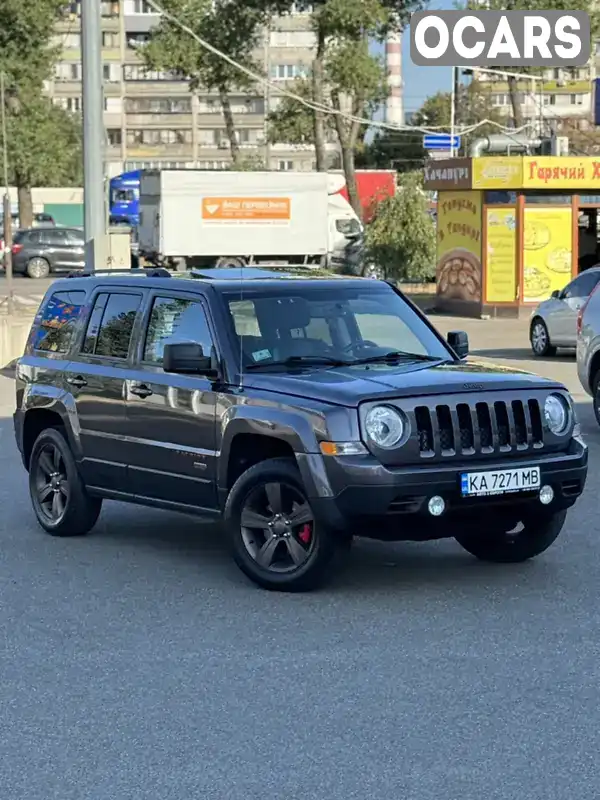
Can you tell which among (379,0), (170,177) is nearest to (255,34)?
(379,0)

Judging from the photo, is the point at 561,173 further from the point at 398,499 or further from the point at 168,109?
the point at 168,109

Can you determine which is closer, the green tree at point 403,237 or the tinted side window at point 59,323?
the tinted side window at point 59,323

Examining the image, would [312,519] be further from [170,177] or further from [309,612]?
[170,177]

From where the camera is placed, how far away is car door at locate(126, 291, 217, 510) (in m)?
9.07

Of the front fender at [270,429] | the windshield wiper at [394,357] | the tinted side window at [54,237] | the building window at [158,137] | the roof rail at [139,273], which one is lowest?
the tinted side window at [54,237]

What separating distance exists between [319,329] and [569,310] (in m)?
16.8

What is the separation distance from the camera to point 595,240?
120 ft

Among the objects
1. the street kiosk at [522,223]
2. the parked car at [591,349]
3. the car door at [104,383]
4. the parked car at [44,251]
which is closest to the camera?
the car door at [104,383]

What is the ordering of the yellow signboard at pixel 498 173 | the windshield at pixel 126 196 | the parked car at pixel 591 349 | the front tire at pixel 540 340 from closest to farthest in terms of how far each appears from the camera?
the parked car at pixel 591 349 < the front tire at pixel 540 340 < the yellow signboard at pixel 498 173 < the windshield at pixel 126 196

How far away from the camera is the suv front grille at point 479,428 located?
826 centimetres

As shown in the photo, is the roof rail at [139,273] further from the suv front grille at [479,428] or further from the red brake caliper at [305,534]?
the suv front grille at [479,428]

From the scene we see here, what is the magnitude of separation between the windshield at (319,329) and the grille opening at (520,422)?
953mm

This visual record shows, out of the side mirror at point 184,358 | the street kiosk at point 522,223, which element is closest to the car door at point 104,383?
the side mirror at point 184,358

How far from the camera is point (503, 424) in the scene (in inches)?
335
